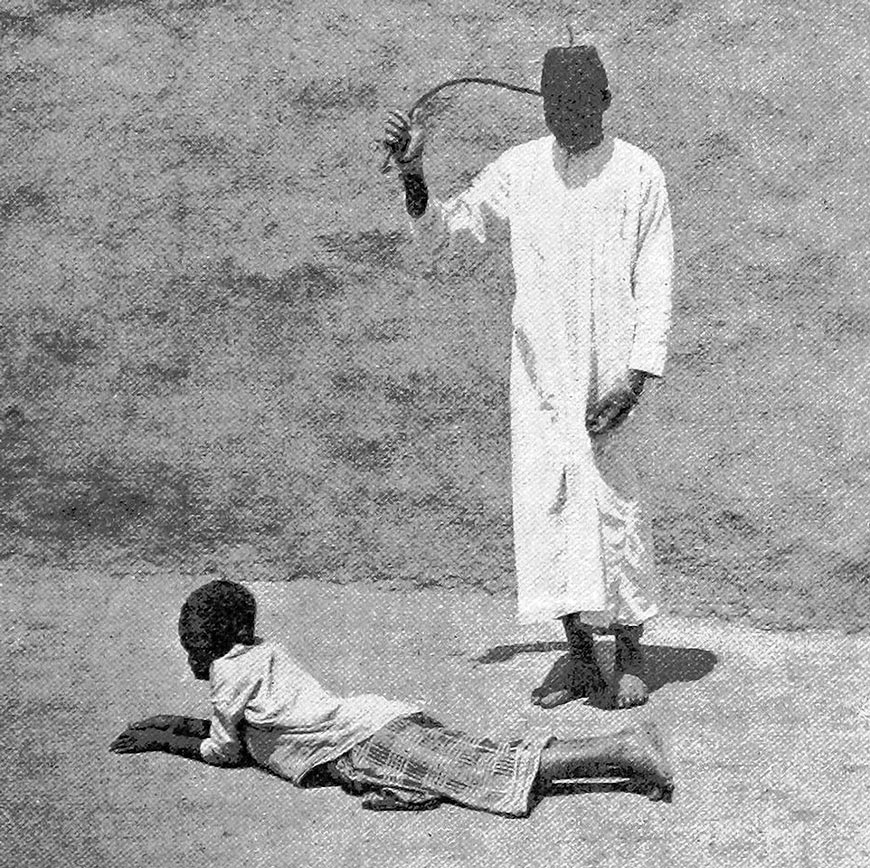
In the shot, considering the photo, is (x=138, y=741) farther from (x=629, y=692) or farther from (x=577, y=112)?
(x=577, y=112)

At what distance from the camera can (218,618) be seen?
543 centimetres

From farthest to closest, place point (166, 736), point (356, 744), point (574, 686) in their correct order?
1. point (574, 686)
2. point (166, 736)
3. point (356, 744)

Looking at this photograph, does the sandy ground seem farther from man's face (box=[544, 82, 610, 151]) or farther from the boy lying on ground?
man's face (box=[544, 82, 610, 151])

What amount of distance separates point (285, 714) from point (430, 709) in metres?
0.84

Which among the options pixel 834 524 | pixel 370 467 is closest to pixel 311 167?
pixel 370 467

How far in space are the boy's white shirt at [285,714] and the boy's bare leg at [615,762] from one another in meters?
0.36

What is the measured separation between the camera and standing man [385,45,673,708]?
234 inches

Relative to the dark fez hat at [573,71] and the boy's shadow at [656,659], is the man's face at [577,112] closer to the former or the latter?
the dark fez hat at [573,71]

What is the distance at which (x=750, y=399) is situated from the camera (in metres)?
7.19

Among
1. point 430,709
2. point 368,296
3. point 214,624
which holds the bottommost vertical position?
point 430,709

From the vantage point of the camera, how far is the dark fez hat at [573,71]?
600cm

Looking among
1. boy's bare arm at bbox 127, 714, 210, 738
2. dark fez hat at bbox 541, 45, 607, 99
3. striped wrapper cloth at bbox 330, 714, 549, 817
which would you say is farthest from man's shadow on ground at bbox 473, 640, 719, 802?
dark fez hat at bbox 541, 45, 607, 99

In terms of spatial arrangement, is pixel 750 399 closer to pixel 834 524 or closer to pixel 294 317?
pixel 834 524

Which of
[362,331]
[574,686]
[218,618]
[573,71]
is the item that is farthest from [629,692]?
[362,331]
